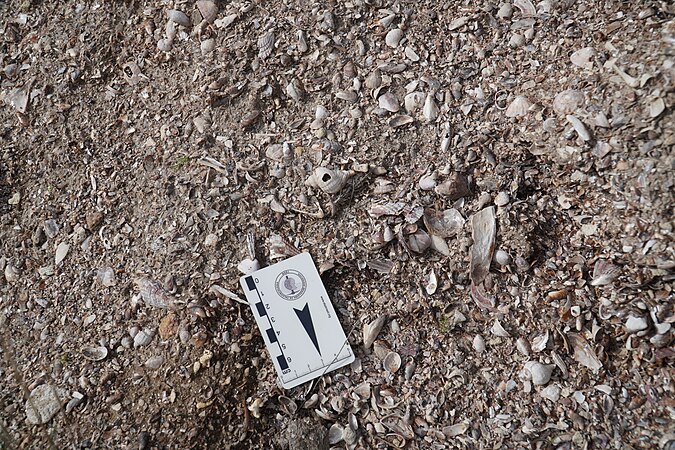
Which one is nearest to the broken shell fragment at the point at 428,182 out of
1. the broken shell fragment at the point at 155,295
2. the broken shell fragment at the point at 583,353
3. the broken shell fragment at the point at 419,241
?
the broken shell fragment at the point at 419,241

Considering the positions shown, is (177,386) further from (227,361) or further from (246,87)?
(246,87)

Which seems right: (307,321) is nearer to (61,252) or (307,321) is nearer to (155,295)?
(155,295)

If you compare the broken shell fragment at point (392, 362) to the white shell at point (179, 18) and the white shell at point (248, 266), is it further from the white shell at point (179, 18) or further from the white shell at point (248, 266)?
the white shell at point (179, 18)

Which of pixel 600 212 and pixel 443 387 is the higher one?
pixel 600 212

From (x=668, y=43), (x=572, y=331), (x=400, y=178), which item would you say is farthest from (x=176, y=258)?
(x=668, y=43)

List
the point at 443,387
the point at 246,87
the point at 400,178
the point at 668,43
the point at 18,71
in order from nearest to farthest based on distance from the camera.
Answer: the point at 668,43 → the point at 443,387 → the point at 400,178 → the point at 246,87 → the point at 18,71

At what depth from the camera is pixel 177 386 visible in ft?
4.91

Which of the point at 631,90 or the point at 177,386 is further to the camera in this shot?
the point at 177,386

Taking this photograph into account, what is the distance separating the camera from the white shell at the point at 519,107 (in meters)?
1.50

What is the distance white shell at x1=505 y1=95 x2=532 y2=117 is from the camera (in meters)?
1.50

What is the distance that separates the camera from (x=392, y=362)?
1480mm

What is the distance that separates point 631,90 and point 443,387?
817 millimetres

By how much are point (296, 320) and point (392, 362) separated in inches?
10.3

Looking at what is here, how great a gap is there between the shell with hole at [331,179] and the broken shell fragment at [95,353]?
70cm
